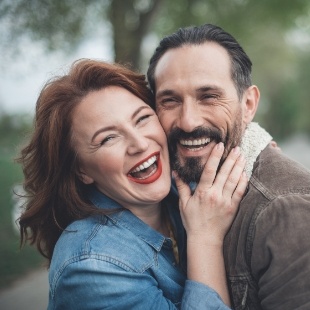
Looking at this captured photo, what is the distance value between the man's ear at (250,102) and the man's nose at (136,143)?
2.44ft

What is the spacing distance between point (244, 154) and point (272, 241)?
26.9 inches

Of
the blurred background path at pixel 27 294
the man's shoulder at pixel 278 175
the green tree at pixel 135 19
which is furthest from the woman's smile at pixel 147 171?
the blurred background path at pixel 27 294

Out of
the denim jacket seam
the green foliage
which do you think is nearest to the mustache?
the denim jacket seam

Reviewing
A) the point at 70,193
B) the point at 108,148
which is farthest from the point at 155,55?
the point at 70,193

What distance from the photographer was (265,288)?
6.30 ft

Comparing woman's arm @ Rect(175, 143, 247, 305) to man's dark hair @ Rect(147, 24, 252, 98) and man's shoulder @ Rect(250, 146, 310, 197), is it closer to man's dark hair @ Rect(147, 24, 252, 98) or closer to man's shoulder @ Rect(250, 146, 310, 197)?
man's shoulder @ Rect(250, 146, 310, 197)

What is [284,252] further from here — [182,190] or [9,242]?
[9,242]

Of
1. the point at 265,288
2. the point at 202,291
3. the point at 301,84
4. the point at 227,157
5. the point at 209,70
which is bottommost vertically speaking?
the point at 301,84

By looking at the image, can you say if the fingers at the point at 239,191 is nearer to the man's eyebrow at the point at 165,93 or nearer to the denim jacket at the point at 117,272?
the denim jacket at the point at 117,272

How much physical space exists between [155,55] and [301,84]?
3706cm

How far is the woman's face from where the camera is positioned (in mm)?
2354

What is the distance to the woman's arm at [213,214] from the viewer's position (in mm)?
2184

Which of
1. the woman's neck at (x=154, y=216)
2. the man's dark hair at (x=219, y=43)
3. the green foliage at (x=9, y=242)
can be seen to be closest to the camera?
the man's dark hair at (x=219, y=43)

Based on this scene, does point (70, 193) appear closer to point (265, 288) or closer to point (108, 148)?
point (108, 148)
